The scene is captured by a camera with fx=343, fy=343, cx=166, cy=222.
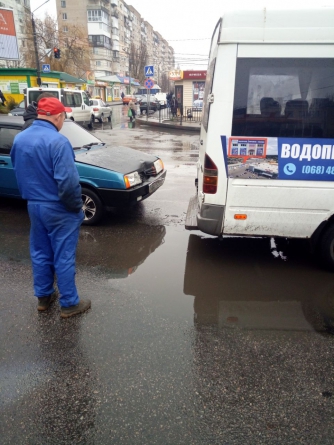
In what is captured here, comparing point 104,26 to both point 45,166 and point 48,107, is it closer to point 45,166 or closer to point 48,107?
point 48,107

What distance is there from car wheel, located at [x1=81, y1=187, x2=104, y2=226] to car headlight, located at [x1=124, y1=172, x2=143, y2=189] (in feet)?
1.84

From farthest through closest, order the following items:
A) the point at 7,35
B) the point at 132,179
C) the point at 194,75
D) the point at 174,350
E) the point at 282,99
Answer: the point at 7,35 → the point at 194,75 → the point at 132,179 → the point at 282,99 → the point at 174,350

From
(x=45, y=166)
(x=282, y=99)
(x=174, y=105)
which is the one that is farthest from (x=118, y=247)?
(x=174, y=105)

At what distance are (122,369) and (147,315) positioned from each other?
2.43ft

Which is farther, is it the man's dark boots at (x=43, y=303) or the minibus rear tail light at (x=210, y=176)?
the minibus rear tail light at (x=210, y=176)

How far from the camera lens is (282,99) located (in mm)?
3662

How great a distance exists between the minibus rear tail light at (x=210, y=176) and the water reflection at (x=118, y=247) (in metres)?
→ 1.37

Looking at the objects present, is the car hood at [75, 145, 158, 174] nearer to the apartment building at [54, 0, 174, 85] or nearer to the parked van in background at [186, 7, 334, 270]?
the parked van in background at [186, 7, 334, 270]

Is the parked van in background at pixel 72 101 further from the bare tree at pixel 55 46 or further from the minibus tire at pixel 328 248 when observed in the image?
the bare tree at pixel 55 46

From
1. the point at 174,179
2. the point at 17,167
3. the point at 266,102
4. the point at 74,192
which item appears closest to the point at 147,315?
the point at 74,192

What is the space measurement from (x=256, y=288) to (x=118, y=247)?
6.77 ft

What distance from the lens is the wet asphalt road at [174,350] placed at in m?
2.22

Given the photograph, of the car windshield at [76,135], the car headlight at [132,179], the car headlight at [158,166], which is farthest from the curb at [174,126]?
the car headlight at [132,179]

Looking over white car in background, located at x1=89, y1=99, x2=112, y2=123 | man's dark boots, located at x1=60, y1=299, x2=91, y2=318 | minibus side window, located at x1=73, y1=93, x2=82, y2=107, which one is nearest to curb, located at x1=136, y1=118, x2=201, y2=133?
white car in background, located at x1=89, y1=99, x2=112, y2=123
